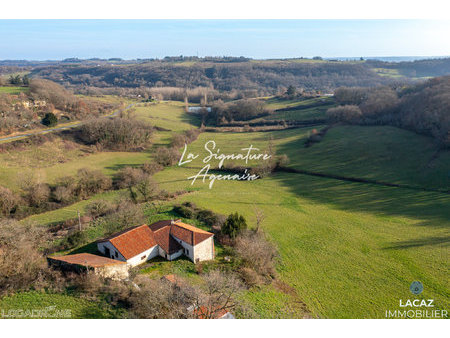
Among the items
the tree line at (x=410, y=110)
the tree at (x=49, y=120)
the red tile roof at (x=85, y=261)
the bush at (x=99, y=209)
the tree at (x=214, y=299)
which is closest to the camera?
the tree at (x=214, y=299)

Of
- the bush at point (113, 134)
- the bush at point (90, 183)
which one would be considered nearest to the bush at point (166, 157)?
the bush at point (113, 134)

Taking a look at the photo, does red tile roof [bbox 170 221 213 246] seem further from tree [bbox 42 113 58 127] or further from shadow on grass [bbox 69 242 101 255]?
tree [bbox 42 113 58 127]

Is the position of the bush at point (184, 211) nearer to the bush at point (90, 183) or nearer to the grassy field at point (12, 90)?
the bush at point (90, 183)

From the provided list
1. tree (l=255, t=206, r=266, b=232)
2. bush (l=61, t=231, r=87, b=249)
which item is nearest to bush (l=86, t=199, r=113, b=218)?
bush (l=61, t=231, r=87, b=249)

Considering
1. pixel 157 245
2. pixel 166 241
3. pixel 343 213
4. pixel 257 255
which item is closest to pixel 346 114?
pixel 343 213

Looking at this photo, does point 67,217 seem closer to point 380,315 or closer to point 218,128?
point 380,315

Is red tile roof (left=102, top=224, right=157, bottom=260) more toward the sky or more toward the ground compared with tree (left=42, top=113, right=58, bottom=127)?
more toward the ground
